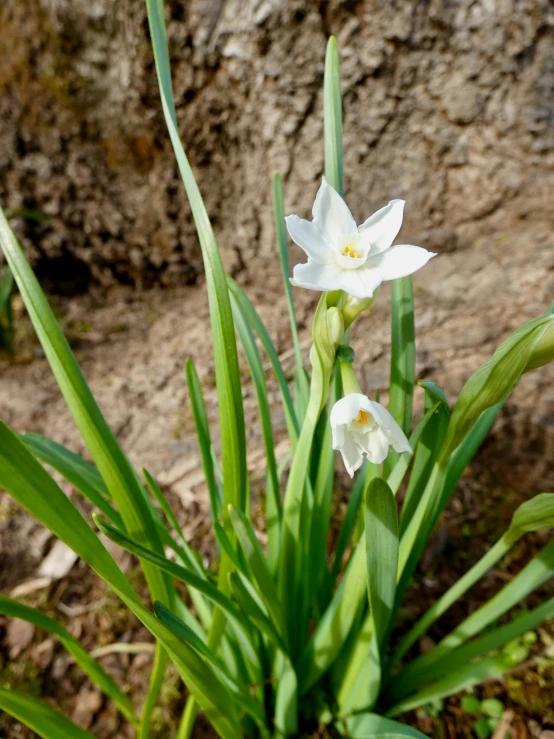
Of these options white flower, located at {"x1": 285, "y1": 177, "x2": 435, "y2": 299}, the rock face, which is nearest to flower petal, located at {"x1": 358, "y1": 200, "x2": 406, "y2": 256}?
white flower, located at {"x1": 285, "y1": 177, "x2": 435, "y2": 299}

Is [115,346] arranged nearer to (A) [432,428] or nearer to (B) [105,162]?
(B) [105,162]

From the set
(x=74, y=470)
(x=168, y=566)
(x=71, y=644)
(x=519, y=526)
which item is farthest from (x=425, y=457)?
(x=71, y=644)

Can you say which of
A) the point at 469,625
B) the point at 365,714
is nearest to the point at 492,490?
the point at 469,625

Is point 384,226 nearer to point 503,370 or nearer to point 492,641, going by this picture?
point 503,370

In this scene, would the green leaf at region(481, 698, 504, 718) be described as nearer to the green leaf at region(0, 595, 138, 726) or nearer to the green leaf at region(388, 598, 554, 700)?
the green leaf at region(388, 598, 554, 700)

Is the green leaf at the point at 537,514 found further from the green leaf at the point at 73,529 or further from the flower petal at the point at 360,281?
the green leaf at the point at 73,529
